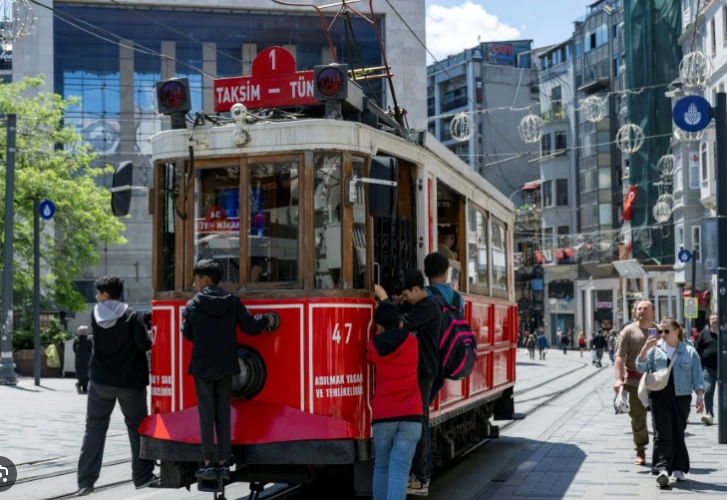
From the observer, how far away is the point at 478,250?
40.3 ft

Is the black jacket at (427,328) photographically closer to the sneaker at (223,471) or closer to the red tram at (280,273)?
the red tram at (280,273)

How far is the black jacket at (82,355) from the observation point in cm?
2689

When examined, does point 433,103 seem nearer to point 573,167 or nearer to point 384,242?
point 573,167

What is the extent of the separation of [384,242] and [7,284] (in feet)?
64.4

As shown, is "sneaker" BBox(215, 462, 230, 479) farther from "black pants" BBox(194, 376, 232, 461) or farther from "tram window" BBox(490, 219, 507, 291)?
"tram window" BBox(490, 219, 507, 291)

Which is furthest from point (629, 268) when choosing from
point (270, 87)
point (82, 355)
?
point (270, 87)

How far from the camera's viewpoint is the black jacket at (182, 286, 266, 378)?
26.1 ft

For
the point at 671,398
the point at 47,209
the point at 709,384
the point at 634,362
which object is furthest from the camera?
the point at 47,209

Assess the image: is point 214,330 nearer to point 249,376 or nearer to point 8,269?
point 249,376

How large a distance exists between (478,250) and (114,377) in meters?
4.55

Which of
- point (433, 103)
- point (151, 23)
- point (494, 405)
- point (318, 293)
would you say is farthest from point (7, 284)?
point (433, 103)

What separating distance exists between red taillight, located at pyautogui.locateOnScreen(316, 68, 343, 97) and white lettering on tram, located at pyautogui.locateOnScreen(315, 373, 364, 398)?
2090 millimetres

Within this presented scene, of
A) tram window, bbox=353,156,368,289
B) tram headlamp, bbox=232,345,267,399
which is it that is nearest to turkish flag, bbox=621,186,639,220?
tram window, bbox=353,156,368,289

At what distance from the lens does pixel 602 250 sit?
74.2 metres
